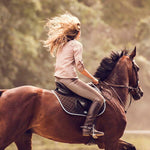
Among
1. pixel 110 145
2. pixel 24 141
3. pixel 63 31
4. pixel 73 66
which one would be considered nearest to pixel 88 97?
pixel 73 66

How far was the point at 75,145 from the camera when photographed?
16.3m

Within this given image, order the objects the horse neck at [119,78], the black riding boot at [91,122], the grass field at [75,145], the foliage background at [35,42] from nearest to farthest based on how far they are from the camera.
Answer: the black riding boot at [91,122] < the horse neck at [119,78] < the grass field at [75,145] < the foliage background at [35,42]

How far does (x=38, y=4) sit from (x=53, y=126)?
38.3 feet

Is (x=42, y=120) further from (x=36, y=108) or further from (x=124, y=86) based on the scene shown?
(x=124, y=86)

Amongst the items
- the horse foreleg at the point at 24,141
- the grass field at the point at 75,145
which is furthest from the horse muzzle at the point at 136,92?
the grass field at the point at 75,145

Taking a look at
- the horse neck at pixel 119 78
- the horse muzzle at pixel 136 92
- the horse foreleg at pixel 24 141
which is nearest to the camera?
the horse foreleg at pixel 24 141

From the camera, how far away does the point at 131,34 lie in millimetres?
26484

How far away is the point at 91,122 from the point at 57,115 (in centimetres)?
59

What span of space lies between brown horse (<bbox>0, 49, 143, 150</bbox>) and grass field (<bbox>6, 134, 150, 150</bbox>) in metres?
6.70

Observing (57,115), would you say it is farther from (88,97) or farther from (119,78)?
(119,78)

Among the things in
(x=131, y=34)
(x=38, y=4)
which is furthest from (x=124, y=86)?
(x=131, y=34)

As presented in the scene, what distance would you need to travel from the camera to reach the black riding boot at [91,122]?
253 inches

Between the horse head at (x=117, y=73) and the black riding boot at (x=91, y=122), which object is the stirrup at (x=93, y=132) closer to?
the black riding boot at (x=91, y=122)

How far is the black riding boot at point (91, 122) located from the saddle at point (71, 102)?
14 centimetres
